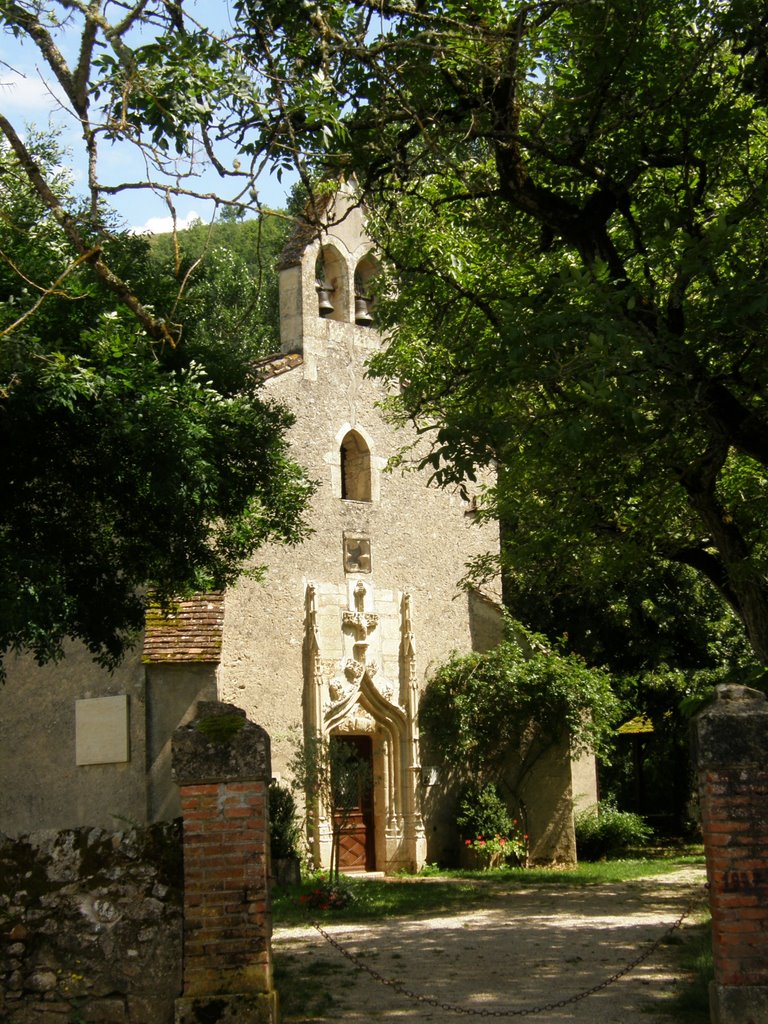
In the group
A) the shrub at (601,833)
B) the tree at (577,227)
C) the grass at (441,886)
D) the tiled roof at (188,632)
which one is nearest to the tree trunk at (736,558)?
the tree at (577,227)

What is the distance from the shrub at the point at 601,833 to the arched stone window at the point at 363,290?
9.70m

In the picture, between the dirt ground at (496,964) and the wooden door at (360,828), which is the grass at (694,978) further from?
the wooden door at (360,828)

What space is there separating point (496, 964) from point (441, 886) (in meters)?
6.80

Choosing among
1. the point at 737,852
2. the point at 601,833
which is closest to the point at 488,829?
the point at 601,833

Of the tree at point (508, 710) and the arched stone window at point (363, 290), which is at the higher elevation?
the arched stone window at point (363, 290)

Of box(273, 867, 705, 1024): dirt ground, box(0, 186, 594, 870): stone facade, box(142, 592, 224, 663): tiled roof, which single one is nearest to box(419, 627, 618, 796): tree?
box(0, 186, 594, 870): stone facade

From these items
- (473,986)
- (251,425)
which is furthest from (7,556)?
(473,986)

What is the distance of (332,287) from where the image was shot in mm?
21000

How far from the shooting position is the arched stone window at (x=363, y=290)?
68.8 ft

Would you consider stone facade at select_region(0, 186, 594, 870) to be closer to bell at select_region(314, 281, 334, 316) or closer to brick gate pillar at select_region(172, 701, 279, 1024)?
bell at select_region(314, 281, 334, 316)

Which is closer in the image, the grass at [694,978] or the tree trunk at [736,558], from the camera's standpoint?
the grass at [694,978]

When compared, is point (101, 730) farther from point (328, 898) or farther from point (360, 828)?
point (360, 828)

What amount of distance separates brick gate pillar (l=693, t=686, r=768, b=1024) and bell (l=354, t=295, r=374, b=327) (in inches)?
583

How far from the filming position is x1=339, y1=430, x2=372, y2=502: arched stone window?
2070cm
